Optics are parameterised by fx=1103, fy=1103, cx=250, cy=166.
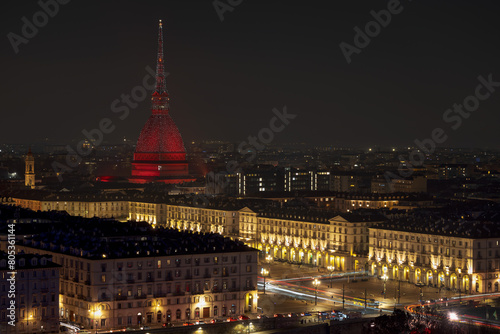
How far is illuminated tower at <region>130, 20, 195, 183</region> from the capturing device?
140375mm

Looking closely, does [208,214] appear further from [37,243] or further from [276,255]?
[37,243]

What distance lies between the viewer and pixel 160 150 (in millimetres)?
141500

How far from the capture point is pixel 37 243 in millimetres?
63625

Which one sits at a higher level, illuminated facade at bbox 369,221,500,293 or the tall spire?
the tall spire

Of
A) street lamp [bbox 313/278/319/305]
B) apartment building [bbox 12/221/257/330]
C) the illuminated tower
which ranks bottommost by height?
street lamp [bbox 313/278/319/305]

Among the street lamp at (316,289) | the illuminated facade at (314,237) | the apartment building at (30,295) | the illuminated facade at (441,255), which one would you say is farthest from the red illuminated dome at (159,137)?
the apartment building at (30,295)

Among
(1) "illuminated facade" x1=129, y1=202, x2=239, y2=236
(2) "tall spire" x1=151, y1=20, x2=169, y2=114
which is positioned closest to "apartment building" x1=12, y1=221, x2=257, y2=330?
(1) "illuminated facade" x1=129, y1=202, x2=239, y2=236

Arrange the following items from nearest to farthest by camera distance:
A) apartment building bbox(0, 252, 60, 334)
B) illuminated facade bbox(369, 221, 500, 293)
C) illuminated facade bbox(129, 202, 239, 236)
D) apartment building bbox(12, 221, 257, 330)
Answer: apartment building bbox(0, 252, 60, 334) < apartment building bbox(12, 221, 257, 330) < illuminated facade bbox(369, 221, 500, 293) < illuminated facade bbox(129, 202, 239, 236)

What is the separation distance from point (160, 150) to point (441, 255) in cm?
7340

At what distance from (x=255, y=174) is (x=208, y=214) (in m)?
53.0

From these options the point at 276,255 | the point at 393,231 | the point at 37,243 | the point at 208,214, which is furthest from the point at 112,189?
the point at 37,243

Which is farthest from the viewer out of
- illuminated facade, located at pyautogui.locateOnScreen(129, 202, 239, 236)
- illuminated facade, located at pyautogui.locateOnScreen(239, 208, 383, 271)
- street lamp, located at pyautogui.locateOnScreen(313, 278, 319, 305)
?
illuminated facade, located at pyautogui.locateOnScreen(129, 202, 239, 236)

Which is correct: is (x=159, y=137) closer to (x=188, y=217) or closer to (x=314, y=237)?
(x=188, y=217)

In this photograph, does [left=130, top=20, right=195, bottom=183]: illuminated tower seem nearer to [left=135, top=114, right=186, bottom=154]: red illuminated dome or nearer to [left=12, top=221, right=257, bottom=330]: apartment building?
[left=135, top=114, right=186, bottom=154]: red illuminated dome
